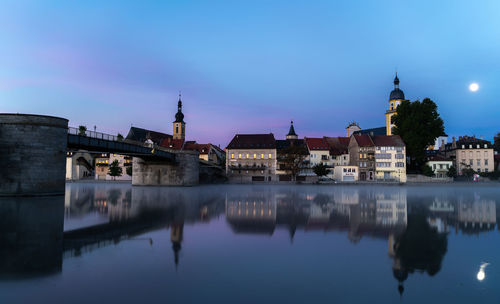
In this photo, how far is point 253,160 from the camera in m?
87.6

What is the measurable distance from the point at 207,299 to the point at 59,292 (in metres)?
2.55

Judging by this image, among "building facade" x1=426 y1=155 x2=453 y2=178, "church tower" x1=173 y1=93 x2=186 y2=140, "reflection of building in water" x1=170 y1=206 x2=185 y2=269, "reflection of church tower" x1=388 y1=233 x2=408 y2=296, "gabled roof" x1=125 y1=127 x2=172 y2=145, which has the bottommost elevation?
"reflection of building in water" x1=170 y1=206 x2=185 y2=269

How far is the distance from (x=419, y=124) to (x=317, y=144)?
2471 centimetres

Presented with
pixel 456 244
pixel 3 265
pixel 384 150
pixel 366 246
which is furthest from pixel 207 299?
pixel 384 150

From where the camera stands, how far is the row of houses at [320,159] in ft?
267

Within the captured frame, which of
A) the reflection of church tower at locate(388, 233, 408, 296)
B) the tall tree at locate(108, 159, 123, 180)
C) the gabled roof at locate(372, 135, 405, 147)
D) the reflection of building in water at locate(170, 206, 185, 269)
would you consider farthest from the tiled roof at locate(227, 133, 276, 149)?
the reflection of church tower at locate(388, 233, 408, 296)

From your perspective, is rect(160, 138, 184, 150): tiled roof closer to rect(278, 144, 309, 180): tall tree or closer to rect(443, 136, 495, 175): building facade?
rect(278, 144, 309, 180): tall tree

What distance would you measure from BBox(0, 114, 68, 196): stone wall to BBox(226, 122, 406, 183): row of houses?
53.5m

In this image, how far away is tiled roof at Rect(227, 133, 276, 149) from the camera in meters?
88.3

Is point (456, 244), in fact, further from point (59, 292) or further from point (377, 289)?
point (59, 292)

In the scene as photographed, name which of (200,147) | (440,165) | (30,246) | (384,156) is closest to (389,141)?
(384,156)

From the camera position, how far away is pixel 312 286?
20.2 feet

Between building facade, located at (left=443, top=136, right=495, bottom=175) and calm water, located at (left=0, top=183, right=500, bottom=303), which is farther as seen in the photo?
building facade, located at (left=443, top=136, right=495, bottom=175)

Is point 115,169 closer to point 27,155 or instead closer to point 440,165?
point 27,155
